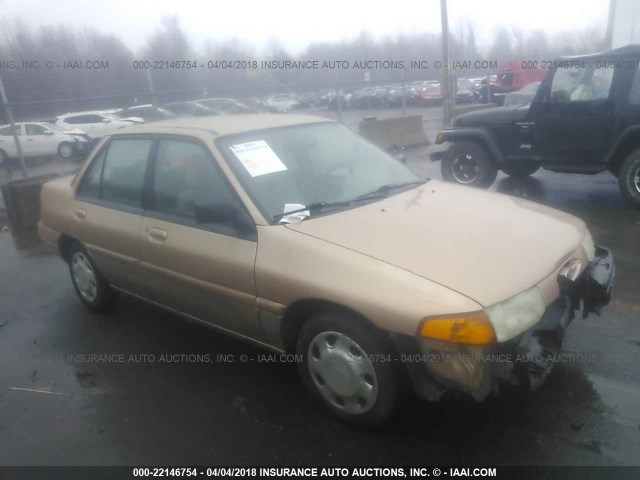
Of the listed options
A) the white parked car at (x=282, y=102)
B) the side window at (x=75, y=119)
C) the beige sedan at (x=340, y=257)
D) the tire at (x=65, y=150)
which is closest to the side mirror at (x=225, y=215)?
the beige sedan at (x=340, y=257)

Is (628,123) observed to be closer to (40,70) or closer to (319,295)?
(319,295)

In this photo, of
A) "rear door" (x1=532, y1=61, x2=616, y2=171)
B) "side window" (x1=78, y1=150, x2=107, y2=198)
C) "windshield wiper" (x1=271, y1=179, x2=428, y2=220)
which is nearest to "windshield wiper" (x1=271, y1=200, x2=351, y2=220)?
"windshield wiper" (x1=271, y1=179, x2=428, y2=220)

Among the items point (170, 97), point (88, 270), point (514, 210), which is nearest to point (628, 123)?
point (514, 210)

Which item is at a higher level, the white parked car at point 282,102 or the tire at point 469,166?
the white parked car at point 282,102

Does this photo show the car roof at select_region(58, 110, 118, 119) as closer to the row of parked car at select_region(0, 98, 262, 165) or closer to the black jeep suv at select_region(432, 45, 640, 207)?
the row of parked car at select_region(0, 98, 262, 165)

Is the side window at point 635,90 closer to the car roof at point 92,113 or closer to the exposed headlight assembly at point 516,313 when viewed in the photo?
the exposed headlight assembly at point 516,313

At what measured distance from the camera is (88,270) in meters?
4.63

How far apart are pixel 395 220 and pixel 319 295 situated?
2.33 feet

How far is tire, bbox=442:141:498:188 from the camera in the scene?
26.9ft

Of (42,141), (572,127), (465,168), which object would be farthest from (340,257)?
(42,141)

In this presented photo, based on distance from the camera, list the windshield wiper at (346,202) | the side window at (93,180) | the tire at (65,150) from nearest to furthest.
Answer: the windshield wiper at (346,202)
the side window at (93,180)
the tire at (65,150)

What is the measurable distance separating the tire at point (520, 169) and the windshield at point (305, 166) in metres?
4.43

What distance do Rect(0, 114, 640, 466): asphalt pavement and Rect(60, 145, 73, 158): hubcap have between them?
25.2 ft

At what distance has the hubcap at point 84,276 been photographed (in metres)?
4.62
